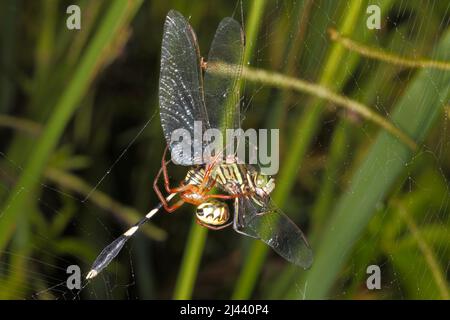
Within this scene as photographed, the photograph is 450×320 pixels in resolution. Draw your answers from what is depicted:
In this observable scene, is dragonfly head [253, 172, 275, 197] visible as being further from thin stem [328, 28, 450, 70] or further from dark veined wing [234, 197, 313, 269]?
thin stem [328, 28, 450, 70]

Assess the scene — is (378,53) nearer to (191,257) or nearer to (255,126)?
(191,257)

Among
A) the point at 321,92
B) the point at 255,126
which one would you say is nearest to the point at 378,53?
the point at 321,92

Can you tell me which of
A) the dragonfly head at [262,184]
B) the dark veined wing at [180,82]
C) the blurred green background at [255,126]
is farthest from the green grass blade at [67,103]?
the dragonfly head at [262,184]

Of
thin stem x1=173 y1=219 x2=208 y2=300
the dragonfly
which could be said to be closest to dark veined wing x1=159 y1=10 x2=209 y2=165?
the dragonfly

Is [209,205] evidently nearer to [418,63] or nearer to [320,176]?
[418,63]

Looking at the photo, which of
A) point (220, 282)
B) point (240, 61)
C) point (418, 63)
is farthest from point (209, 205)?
point (220, 282)

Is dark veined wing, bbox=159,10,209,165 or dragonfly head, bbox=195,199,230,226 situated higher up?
dark veined wing, bbox=159,10,209,165

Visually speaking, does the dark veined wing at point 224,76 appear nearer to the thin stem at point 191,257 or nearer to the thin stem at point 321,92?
the thin stem at point 321,92
